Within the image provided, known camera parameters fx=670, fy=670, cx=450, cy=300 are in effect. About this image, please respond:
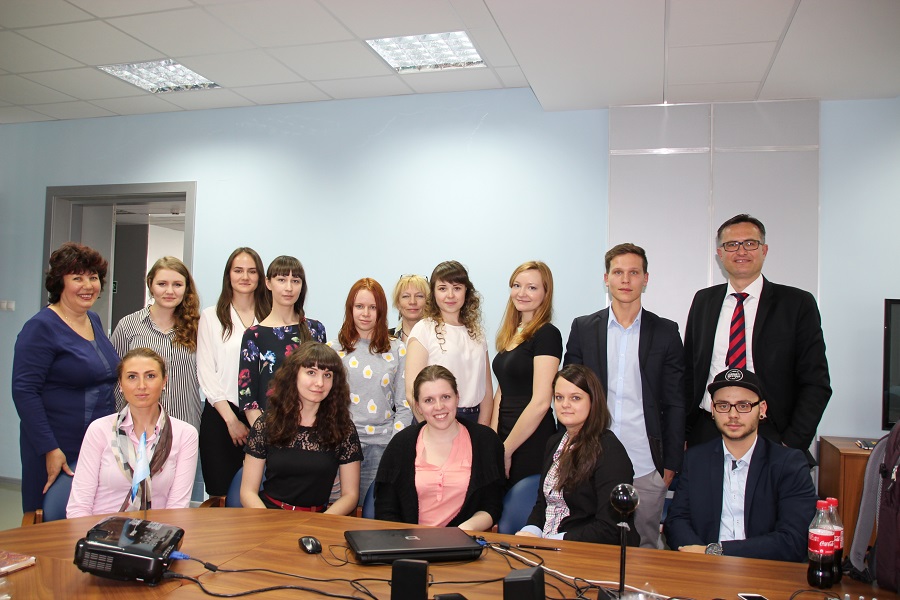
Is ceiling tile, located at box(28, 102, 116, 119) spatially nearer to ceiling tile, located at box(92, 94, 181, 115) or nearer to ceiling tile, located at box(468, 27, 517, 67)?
ceiling tile, located at box(92, 94, 181, 115)

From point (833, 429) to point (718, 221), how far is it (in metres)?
→ 1.46

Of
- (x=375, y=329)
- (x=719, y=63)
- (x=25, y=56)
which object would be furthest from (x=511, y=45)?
(x=25, y=56)

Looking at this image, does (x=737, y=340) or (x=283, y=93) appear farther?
(x=283, y=93)

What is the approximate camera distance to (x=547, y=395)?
302 centimetres

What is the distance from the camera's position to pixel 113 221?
6172 mm

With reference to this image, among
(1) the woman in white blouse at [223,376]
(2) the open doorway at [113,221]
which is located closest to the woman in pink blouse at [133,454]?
(1) the woman in white blouse at [223,376]

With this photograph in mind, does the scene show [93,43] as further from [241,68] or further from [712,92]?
[712,92]

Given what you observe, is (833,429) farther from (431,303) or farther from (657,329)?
(431,303)

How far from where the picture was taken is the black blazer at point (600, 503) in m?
2.31

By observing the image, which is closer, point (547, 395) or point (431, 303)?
point (547, 395)

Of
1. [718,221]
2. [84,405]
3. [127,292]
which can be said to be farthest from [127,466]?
[127,292]

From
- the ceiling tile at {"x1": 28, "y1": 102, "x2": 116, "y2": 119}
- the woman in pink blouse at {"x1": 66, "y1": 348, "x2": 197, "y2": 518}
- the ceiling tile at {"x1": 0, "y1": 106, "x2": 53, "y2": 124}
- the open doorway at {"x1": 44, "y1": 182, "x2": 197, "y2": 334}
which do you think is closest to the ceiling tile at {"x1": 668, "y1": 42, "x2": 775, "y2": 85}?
the woman in pink blouse at {"x1": 66, "y1": 348, "x2": 197, "y2": 518}

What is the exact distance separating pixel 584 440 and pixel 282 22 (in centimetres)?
273

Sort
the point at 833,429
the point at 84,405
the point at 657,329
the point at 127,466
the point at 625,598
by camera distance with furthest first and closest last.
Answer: the point at 833,429
the point at 84,405
the point at 657,329
the point at 127,466
the point at 625,598
